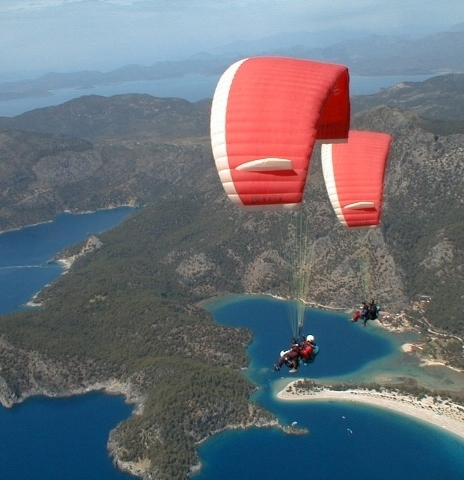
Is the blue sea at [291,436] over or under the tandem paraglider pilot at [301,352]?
under

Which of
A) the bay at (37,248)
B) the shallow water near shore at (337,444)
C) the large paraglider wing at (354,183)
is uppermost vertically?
the large paraglider wing at (354,183)

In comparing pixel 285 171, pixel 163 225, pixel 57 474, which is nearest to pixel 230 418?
pixel 57 474

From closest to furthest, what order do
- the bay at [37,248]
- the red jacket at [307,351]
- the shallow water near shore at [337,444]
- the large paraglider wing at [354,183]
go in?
the red jacket at [307,351], the large paraglider wing at [354,183], the shallow water near shore at [337,444], the bay at [37,248]

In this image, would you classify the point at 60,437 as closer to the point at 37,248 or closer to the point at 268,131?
the point at 268,131

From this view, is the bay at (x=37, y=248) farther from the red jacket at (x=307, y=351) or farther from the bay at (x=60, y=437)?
the red jacket at (x=307, y=351)

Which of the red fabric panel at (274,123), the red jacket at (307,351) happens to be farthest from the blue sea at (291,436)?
the red fabric panel at (274,123)

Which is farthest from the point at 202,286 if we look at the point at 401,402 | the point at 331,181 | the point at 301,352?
the point at 301,352
